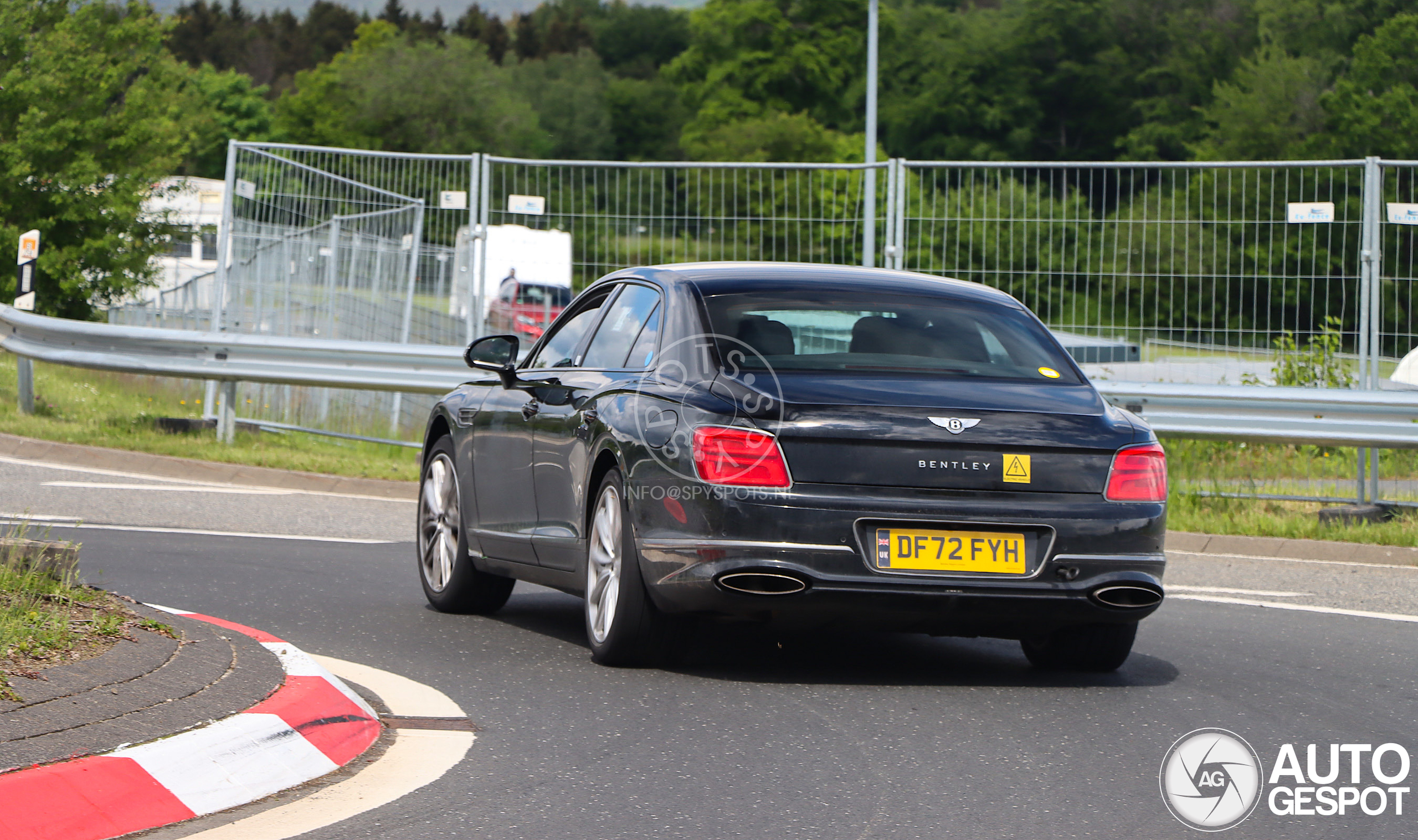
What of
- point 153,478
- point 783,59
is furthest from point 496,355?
point 783,59

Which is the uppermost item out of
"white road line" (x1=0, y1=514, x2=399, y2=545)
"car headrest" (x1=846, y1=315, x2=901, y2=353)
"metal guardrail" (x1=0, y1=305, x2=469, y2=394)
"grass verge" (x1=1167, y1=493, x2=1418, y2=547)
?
"car headrest" (x1=846, y1=315, x2=901, y2=353)

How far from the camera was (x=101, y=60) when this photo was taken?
30.0 meters

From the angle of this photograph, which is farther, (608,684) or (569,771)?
(608,684)

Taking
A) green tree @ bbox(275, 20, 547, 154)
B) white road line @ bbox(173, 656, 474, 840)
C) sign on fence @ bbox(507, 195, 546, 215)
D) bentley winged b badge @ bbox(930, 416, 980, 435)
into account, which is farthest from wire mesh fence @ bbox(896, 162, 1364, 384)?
green tree @ bbox(275, 20, 547, 154)

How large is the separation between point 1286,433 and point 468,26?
172 metres

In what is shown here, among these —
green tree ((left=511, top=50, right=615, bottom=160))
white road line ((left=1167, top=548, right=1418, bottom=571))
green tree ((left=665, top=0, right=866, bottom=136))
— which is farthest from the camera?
green tree ((left=511, top=50, right=615, bottom=160))

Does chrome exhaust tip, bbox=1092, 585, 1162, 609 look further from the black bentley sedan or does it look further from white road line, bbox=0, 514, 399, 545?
white road line, bbox=0, 514, 399, 545

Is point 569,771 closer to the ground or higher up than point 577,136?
closer to the ground

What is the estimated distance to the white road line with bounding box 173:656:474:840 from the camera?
14.0ft

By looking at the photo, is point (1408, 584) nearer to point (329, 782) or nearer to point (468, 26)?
point (329, 782)

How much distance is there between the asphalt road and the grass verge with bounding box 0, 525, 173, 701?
106cm

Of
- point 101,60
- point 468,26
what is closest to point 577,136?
point 468,26

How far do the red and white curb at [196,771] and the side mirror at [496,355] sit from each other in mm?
2451

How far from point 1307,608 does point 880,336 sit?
343 cm
